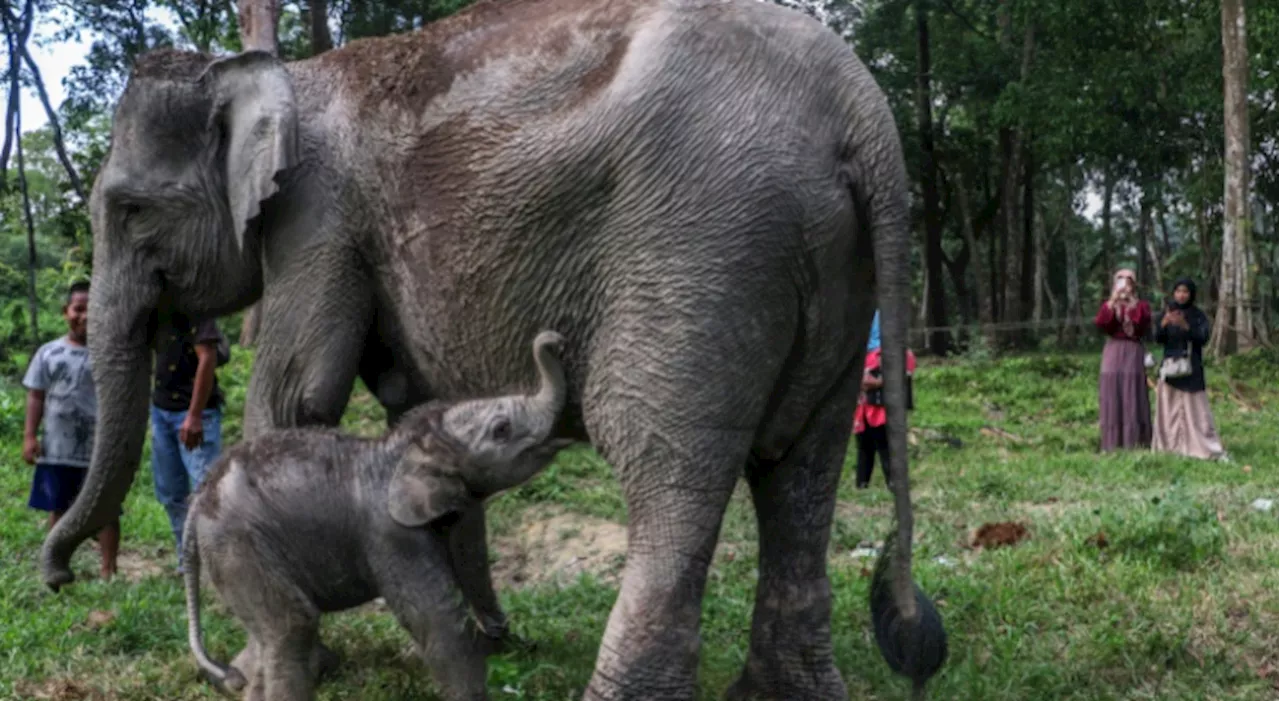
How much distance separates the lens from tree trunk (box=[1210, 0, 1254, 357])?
17578 mm

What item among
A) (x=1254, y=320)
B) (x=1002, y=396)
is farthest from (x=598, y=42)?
(x=1254, y=320)

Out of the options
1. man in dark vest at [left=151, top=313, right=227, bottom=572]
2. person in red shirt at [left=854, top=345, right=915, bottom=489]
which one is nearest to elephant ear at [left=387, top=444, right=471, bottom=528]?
man in dark vest at [left=151, top=313, right=227, bottom=572]

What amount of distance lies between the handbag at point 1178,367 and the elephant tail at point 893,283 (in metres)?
7.68

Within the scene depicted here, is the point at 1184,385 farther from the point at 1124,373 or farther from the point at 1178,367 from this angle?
the point at 1124,373

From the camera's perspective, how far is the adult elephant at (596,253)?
350 centimetres

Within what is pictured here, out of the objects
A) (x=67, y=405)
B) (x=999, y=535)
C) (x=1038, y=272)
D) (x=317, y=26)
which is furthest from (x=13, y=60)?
(x=1038, y=272)

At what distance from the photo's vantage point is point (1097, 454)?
1061 cm

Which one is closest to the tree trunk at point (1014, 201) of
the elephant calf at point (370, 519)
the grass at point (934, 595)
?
the grass at point (934, 595)

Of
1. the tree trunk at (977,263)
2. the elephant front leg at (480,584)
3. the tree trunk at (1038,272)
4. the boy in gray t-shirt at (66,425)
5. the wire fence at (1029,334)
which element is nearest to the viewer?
the elephant front leg at (480,584)

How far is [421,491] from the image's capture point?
3510 mm

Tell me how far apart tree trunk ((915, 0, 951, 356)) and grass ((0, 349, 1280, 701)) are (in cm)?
1726

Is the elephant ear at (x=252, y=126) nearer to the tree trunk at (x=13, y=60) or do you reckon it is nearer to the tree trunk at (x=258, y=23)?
the tree trunk at (x=258, y=23)

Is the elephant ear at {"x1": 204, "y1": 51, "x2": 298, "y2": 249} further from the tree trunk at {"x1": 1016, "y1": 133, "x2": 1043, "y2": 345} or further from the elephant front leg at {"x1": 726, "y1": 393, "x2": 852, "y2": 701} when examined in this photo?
the tree trunk at {"x1": 1016, "y1": 133, "x2": 1043, "y2": 345}

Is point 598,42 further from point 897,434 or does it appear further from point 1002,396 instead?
point 1002,396
